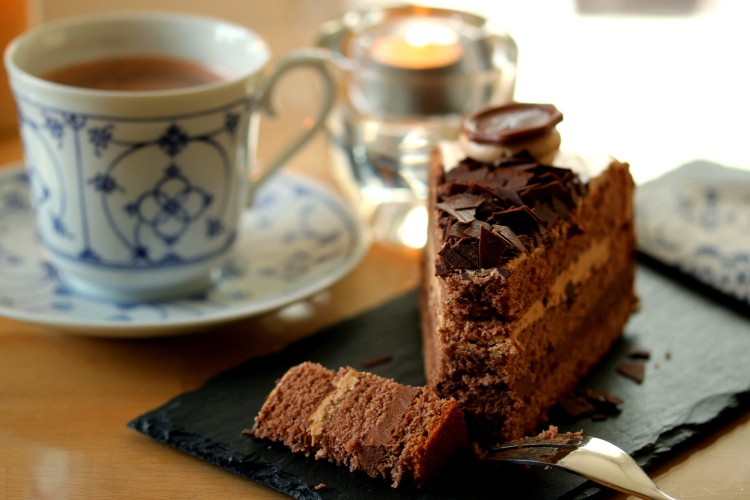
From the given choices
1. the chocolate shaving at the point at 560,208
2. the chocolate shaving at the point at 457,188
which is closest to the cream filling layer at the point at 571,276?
the chocolate shaving at the point at 560,208

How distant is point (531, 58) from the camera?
303 cm

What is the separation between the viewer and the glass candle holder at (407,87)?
180 centimetres

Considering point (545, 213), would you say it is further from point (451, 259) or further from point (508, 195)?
point (451, 259)

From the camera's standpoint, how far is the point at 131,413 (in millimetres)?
1307

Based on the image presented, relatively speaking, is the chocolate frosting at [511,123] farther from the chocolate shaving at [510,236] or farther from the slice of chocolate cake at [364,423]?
the slice of chocolate cake at [364,423]

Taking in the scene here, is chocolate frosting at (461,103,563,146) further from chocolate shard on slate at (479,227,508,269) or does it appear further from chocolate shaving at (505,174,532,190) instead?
chocolate shard on slate at (479,227,508,269)

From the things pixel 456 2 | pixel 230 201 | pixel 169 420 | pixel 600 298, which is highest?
pixel 456 2

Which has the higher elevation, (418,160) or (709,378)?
(418,160)

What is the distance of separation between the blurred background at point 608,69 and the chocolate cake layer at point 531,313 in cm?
71

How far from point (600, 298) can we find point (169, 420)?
85 centimetres

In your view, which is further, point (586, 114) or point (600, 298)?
point (586, 114)

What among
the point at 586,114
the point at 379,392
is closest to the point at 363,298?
the point at 379,392

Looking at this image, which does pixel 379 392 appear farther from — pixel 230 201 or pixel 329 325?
pixel 230 201

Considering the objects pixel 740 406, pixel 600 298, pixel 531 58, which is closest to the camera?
pixel 740 406
